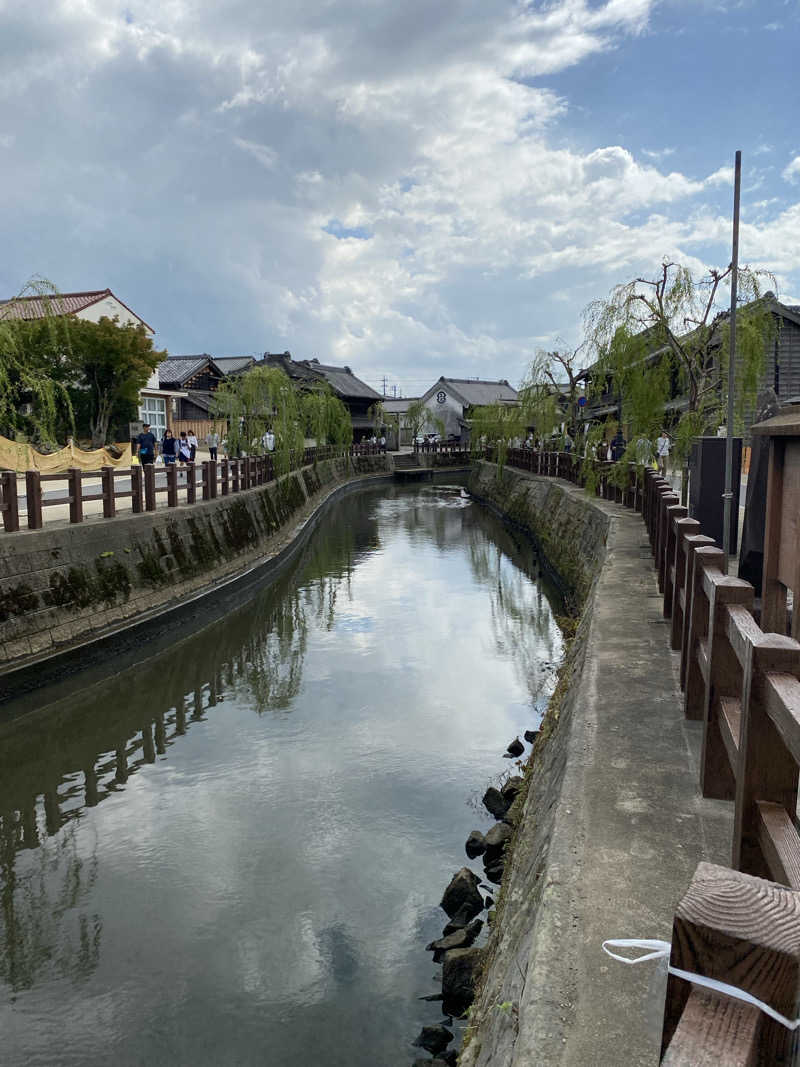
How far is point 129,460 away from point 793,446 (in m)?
22.2

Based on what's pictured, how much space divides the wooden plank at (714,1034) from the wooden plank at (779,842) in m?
1.00

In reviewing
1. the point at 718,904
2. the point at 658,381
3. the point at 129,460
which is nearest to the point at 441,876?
the point at 718,904

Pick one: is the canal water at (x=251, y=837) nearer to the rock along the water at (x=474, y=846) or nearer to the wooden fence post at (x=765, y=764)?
the rock along the water at (x=474, y=846)

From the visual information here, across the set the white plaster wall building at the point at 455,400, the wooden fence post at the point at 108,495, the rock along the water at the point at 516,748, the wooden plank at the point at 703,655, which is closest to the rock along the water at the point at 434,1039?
the wooden plank at the point at 703,655

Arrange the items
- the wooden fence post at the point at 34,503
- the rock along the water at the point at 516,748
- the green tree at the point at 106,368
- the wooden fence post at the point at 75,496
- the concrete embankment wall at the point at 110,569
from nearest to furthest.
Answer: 1. the rock along the water at the point at 516,748
2. the concrete embankment wall at the point at 110,569
3. the wooden fence post at the point at 34,503
4. the wooden fence post at the point at 75,496
5. the green tree at the point at 106,368

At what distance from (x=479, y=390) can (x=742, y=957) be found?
71114 millimetres

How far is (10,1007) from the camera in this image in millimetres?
5047

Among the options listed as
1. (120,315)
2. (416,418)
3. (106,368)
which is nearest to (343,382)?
(416,418)

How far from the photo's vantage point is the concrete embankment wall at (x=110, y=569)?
402 inches

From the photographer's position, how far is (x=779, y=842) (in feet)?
7.73

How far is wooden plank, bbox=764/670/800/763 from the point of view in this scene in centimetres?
206

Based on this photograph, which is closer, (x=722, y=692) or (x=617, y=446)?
(x=722, y=692)

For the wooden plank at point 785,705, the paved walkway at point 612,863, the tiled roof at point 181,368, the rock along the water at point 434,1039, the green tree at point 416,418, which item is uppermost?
the tiled roof at point 181,368

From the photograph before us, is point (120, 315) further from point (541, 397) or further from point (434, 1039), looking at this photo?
point (434, 1039)
